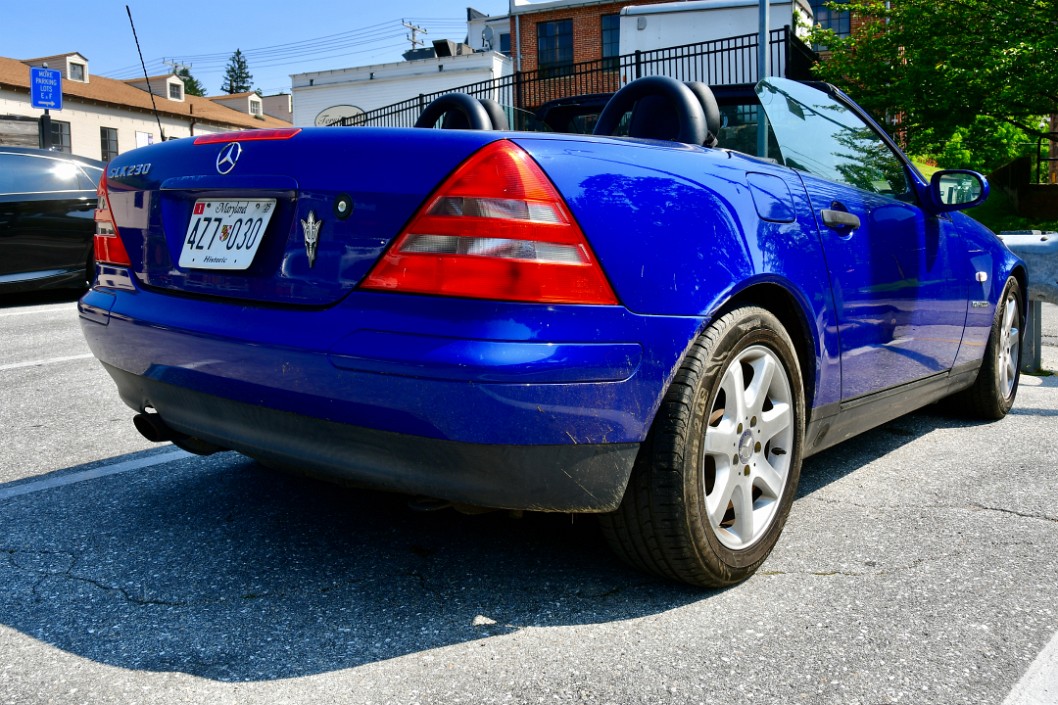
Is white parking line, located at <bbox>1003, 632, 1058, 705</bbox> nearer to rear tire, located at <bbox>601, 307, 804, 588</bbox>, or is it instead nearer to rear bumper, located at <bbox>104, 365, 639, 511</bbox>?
rear tire, located at <bbox>601, 307, 804, 588</bbox>

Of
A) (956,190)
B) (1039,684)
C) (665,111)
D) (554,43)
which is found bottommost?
(1039,684)

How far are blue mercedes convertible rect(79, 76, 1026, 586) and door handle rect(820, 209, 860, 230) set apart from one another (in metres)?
0.02

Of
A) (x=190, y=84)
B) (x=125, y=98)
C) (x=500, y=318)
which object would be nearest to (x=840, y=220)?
(x=500, y=318)

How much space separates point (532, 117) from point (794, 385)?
5.50 feet

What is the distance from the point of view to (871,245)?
3.27m

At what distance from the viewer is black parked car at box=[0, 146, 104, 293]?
945 cm

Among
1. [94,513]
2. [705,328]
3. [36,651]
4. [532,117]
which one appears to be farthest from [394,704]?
[532,117]

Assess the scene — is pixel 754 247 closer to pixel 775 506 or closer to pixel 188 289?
pixel 775 506

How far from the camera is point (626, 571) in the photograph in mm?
2719

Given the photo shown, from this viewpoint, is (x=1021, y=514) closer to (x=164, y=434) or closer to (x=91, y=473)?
(x=164, y=434)

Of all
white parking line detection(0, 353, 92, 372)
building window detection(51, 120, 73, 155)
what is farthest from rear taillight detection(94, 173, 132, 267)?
building window detection(51, 120, 73, 155)

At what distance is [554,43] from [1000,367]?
1374 inches

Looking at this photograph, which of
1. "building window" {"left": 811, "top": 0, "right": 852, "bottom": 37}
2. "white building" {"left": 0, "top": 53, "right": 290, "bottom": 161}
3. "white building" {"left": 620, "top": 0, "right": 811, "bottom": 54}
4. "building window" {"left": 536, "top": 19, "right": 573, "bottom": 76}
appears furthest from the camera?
"white building" {"left": 0, "top": 53, "right": 290, "bottom": 161}

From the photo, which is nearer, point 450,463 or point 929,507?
point 450,463
